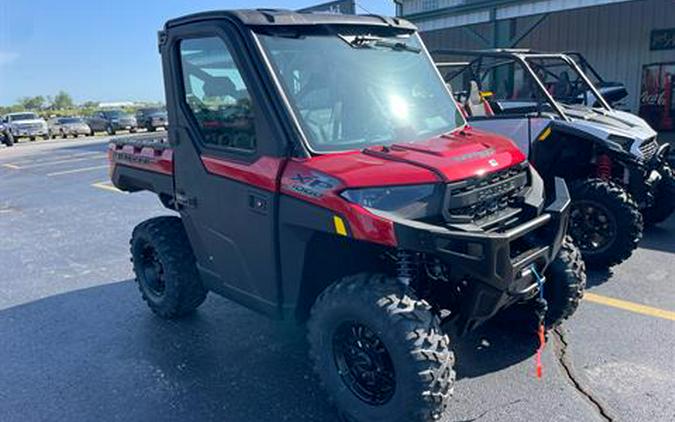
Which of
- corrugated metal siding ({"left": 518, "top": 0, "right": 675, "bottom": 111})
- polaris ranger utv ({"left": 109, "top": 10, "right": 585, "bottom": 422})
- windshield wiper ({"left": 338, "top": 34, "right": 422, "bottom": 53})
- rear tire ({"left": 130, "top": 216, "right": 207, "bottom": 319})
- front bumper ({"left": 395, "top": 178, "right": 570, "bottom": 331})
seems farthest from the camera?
corrugated metal siding ({"left": 518, "top": 0, "right": 675, "bottom": 111})

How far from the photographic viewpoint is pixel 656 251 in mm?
5703

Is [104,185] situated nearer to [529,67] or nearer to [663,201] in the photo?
[529,67]

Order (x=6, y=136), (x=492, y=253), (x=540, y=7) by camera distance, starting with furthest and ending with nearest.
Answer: (x=6, y=136)
(x=540, y=7)
(x=492, y=253)

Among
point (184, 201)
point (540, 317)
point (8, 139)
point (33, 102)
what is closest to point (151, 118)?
point (8, 139)

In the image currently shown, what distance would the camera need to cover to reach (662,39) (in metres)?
15.5

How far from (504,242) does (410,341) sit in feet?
2.08

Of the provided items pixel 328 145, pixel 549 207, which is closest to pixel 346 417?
pixel 328 145

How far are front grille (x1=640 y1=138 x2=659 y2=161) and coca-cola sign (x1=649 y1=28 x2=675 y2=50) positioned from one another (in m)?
12.1

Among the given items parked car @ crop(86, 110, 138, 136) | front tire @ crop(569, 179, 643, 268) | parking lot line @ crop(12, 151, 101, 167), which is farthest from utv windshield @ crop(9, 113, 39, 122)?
front tire @ crop(569, 179, 643, 268)

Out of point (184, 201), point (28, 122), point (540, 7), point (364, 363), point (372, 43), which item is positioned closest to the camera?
point (364, 363)

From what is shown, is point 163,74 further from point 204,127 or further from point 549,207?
point 549,207

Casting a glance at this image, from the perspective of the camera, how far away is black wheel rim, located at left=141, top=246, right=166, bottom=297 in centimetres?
439

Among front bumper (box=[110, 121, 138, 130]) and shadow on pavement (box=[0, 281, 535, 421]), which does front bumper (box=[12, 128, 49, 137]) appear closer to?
Result: front bumper (box=[110, 121, 138, 130])

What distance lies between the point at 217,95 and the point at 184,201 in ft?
2.50
